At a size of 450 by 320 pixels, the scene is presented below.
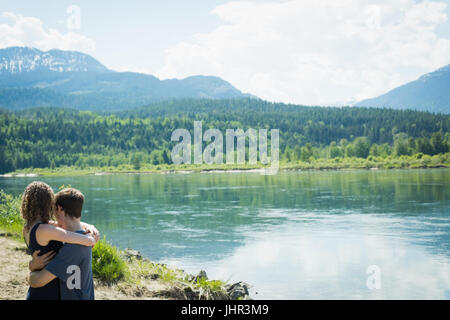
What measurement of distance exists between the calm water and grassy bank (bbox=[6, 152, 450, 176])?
72536 millimetres

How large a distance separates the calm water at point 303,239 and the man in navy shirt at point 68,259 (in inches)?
342

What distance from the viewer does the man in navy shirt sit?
5.69 metres

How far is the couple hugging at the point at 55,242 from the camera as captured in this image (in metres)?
5.59

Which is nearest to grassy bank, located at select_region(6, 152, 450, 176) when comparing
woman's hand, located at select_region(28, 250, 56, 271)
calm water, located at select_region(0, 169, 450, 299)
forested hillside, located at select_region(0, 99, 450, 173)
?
forested hillside, located at select_region(0, 99, 450, 173)

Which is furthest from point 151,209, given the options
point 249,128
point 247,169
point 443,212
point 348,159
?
point 249,128

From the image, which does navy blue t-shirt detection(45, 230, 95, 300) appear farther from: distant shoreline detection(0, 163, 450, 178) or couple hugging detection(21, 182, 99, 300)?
distant shoreline detection(0, 163, 450, 178)

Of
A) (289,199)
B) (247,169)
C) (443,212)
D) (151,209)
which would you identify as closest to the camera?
(443,212)

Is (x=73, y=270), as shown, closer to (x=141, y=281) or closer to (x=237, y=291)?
(x=141, y=281)

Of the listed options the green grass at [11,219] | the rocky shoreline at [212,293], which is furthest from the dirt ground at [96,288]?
the green grass at [11,219]

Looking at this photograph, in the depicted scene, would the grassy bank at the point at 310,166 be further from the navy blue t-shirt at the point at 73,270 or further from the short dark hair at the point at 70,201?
the short dark hair at the point at 70,201

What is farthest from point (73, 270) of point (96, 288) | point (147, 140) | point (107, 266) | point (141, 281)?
point (147, 140)
